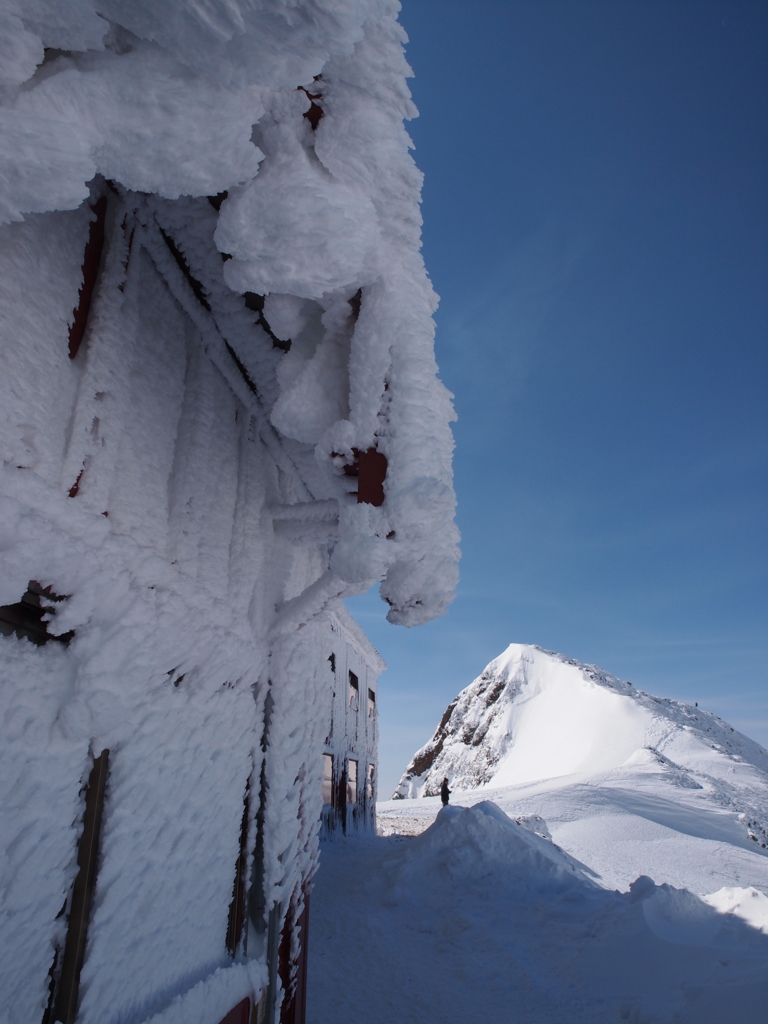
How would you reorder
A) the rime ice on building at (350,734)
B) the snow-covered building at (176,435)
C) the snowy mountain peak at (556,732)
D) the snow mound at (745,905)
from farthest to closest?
1. the snowy mountain peak at (556,732)
2. the rime ice on building at (350,734)
3. the snow mound at (745,905)
4. the snow-covered building at (176,435)

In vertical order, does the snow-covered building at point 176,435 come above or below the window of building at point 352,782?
above

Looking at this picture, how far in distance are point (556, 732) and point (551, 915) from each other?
37.8 metres

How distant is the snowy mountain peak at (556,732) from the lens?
3086cm

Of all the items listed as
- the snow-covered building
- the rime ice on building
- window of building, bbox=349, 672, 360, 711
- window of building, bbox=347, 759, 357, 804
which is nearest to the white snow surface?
the rime ice on building

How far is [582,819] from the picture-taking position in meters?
13.8

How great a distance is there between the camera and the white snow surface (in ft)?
14.3

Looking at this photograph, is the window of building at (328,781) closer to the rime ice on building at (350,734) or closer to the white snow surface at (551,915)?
the rime ice on building at (350,734)

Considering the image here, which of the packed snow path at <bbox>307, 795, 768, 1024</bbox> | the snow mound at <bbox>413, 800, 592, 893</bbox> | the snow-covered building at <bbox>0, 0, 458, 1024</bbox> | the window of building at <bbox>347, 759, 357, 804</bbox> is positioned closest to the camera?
the snow-covered building at <bbox>0, 0, 458, 1024</bbox>

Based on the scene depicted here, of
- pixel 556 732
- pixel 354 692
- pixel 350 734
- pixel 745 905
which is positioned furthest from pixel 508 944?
pixel 556 732

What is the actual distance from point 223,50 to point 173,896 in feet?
10.6

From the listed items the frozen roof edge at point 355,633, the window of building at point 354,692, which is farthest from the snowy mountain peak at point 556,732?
the window of building at point 354,692

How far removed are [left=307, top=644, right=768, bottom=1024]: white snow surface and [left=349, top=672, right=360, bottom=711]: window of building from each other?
2844 mm

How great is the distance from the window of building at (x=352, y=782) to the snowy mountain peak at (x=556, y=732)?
1584 centimetres

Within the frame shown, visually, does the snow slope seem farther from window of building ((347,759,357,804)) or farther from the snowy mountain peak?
window of building ((347,759,357,804))
